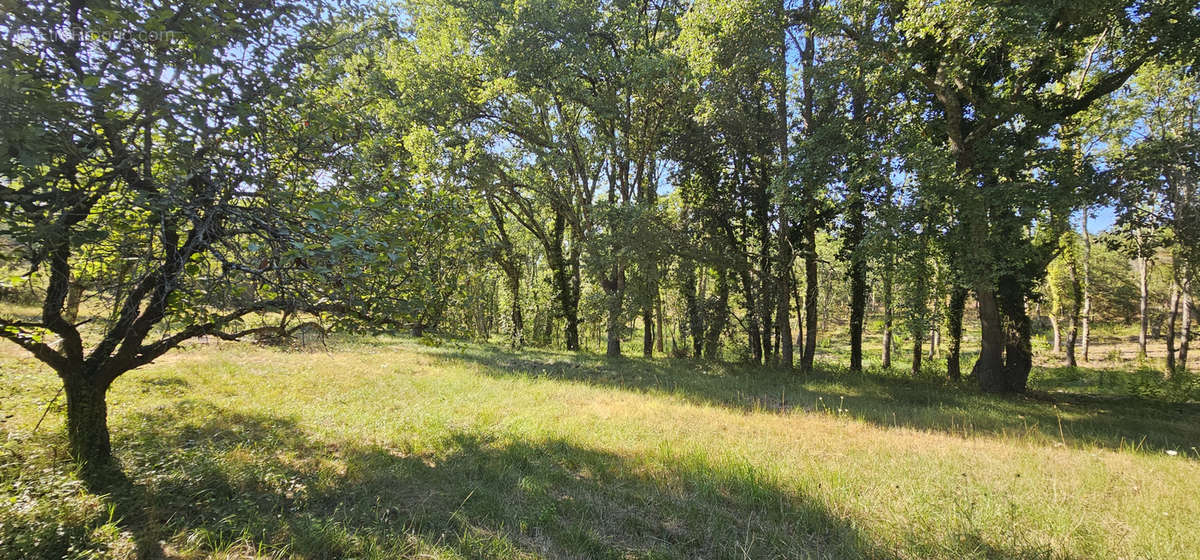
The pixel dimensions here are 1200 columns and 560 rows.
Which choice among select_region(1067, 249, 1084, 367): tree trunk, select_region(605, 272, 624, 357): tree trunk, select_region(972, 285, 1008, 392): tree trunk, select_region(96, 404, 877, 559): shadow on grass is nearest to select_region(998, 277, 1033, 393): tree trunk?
select_region(972, 285, 1008, 392): tree trunk

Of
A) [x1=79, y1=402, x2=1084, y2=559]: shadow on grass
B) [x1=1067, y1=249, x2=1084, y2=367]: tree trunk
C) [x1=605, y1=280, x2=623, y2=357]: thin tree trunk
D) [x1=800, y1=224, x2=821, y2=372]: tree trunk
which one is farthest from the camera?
[x1=1067, y1=249, x2=1084, y2=367]: tree trunk

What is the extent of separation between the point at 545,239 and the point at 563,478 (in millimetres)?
18249

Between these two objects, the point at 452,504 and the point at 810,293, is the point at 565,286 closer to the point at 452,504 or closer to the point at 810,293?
the point at 810,293

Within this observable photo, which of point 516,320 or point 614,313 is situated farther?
point 516,320

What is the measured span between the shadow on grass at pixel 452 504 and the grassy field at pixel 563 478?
0.02 metres

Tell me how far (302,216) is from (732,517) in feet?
15.8

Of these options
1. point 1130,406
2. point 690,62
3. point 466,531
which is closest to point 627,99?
point 690,62

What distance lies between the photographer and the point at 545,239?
22.7m

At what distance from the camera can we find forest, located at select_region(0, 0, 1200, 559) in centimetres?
347

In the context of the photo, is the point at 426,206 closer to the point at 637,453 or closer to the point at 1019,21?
the point at 637,453

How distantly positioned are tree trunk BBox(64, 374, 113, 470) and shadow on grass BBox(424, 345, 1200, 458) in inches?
307

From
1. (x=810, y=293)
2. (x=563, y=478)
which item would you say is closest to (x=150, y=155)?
(x=563, y=478)

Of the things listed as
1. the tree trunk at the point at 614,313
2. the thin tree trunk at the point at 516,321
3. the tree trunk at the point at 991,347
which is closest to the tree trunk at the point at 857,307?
the tree trunk at the point at 991,347

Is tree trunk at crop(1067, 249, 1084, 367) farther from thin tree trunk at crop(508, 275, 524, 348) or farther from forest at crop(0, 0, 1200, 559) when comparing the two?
thin tree trunk at crop(508, 275, 524, 348)
